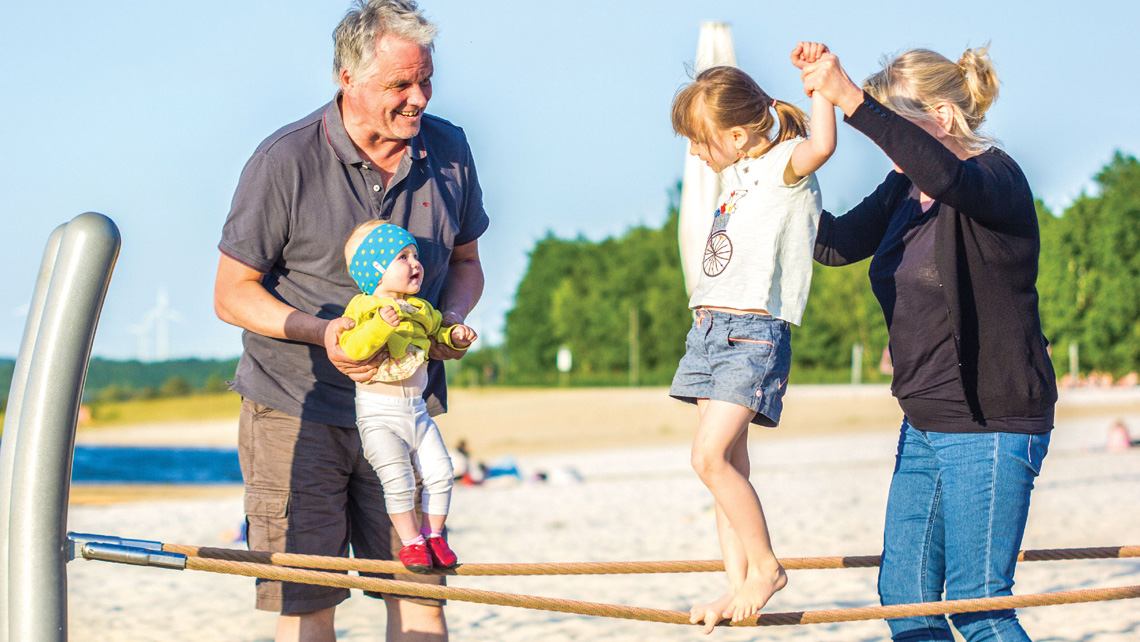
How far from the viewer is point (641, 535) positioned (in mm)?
9805

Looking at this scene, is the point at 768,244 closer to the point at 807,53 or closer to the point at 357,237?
the point at 807,53

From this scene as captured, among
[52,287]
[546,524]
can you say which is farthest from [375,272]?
[546,524]

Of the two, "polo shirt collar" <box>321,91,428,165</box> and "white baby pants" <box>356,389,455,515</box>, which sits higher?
"polo shirt collar" <box>321,91,428,165</box>

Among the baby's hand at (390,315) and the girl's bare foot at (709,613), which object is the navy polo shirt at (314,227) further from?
the girl's bare foot at (709,613)

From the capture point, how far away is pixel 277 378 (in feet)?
10.2

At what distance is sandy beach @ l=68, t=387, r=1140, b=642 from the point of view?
6.27m

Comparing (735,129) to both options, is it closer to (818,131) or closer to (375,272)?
(818,131)

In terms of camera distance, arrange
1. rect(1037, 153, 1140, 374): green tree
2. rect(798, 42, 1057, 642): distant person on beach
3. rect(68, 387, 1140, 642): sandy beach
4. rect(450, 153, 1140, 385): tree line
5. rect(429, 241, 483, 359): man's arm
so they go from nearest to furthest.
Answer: rect(798, 42, 1057, 642): distant person on beach → rect(429, 241, 483, 359): man's arm → rect(68, 387, 1140, 642): sandy beach → rect(1037, 153, 1140, 374): green tree → rect(450, 153, 1140, 385): tree line

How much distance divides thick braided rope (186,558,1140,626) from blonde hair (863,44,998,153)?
1.24 meters

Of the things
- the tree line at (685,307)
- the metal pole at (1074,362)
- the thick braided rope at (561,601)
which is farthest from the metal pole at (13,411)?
the metal pole at (1074,362)

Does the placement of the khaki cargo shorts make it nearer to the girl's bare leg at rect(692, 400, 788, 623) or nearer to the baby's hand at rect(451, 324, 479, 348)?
the baby's hand at rect(451, 324, 479, 348)

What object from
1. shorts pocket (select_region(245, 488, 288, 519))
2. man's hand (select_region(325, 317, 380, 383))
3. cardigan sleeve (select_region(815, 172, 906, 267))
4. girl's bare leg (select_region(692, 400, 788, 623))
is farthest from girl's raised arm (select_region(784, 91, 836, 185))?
shorts pocket (select_region(245, 488, 288, 519))

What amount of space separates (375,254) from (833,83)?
127cm

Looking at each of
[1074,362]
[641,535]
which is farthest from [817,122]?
[1074,362]
